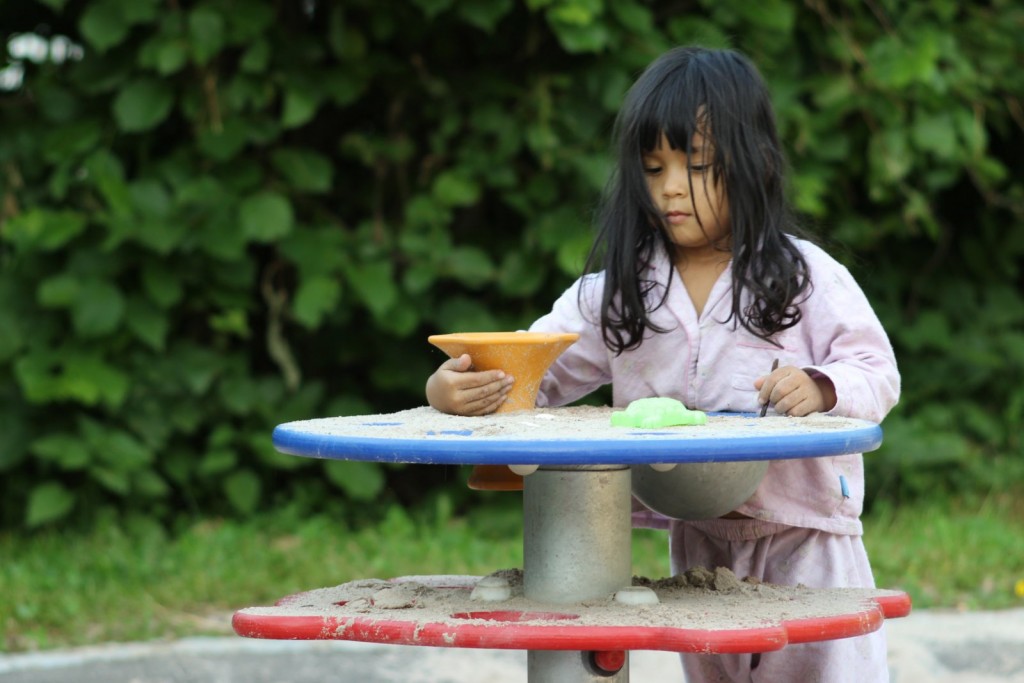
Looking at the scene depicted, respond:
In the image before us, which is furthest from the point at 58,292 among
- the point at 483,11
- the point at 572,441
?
the point at 572,441

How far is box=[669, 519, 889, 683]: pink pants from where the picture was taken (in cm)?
225

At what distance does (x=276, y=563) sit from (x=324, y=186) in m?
1.23

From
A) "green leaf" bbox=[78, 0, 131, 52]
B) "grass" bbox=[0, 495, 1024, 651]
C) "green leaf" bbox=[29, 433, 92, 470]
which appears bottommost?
"grass" bbox=[0, 495, 1024, 651]

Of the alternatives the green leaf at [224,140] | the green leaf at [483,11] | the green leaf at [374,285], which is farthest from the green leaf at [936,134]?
the green leaf at [224,140]

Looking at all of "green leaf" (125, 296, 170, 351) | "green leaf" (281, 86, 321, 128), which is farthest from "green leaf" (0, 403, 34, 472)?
"green leaf" (281, 86, 321, 128)

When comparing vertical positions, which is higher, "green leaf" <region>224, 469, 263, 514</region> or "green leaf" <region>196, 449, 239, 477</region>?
"green leaf" <region>196, 449, 239, 477</region>

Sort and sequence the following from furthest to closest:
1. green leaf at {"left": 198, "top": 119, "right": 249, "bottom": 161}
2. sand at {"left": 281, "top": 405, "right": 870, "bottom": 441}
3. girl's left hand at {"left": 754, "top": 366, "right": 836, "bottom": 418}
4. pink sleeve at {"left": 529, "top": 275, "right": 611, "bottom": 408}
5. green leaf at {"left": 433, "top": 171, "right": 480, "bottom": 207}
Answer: green leaf at {"left": 433, "top": 171, "right": 480, "bottom": 207}
green leaf at {"left": 198, "top": 119, "right": 249, "bottom": 161}
pink sleeve at {"left": 529, "top": 275, "right": 611, "bottom": 408}
girl's left hand at {"left": 754, "top": 366, "right": 836, "bottom": 418}
sand at {"left": 281, "top": 405, "right": 870, "bottom": 441}

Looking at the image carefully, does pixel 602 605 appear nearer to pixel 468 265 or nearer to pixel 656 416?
pixel 656 416

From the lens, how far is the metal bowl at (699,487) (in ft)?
6.86

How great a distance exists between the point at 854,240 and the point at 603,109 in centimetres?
107

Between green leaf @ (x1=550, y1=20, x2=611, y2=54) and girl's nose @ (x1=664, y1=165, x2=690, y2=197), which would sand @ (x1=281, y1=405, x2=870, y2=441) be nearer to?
girl's nose @ (x1=664, y1=165, x2=690, y2=197)

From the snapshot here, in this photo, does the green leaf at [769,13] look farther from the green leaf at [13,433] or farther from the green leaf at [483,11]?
the green leaf at [13,433]

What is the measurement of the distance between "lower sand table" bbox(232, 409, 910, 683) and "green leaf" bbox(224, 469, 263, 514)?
250cm

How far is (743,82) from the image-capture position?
7.70 feet
